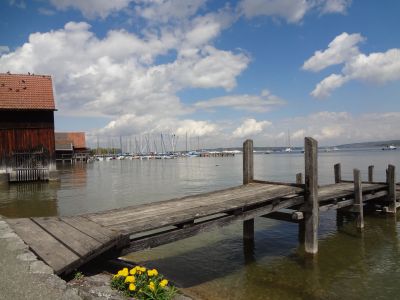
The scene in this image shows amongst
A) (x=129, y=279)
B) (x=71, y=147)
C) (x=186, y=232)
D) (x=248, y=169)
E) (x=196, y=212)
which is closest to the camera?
(x=129, y=279)

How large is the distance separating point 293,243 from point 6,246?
29.5ft

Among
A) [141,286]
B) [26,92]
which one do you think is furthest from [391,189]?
[26,92]

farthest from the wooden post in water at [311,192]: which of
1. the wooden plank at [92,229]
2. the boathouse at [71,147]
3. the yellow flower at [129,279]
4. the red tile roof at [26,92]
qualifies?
the boathouse at [71,147]

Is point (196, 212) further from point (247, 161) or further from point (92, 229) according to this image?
point (247, 161)

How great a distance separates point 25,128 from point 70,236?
24.6 m

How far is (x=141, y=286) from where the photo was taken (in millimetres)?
4844

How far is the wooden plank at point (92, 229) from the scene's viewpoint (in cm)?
587

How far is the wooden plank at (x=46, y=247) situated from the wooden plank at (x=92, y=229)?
0.54m

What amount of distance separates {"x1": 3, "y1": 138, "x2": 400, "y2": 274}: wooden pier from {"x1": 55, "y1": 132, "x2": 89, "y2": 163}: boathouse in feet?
220

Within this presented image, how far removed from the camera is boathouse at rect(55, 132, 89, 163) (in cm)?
7238

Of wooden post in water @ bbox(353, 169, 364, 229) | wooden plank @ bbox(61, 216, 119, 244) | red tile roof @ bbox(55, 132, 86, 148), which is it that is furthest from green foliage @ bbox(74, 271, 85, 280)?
red tile roof @ bbox(55, 132, 86, 148)

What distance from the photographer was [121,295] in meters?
4.64

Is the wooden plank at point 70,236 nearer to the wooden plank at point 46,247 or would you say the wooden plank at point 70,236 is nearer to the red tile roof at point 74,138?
the wooden plank at point 46,247

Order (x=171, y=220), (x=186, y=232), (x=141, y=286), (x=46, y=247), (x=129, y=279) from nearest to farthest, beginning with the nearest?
1. (x=129, y=279)
2. (x=141, y=286)
3. (x=46, y=247)
4. (x=171, y=220)
5. (x=186, y=232)
